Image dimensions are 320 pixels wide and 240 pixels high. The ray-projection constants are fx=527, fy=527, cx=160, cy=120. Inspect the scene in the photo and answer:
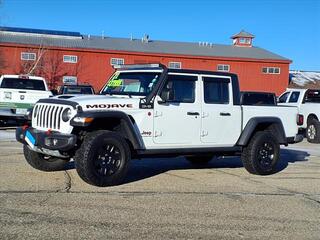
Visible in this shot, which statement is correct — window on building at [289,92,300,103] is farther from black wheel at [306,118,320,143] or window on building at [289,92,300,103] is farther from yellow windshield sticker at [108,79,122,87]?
yellow windshield sticker at [108,79,122,87]

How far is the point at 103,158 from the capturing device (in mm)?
8117

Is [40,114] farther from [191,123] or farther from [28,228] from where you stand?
[28,228]

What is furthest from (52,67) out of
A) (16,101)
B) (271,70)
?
(16,101)

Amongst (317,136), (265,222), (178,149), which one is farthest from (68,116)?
(317,136)

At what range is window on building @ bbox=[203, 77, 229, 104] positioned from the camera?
9.67 meters

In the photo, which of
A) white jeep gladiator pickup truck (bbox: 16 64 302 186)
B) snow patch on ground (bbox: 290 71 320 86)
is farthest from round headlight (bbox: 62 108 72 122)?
snow patch on ground (bbox: 290 71 320 86)

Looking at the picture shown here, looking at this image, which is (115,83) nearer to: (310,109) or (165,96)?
(165,96)

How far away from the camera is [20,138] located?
29.0 ft

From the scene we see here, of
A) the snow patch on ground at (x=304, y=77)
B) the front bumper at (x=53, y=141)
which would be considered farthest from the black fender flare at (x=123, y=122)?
the snow patch on ground at (x=304, y=77)

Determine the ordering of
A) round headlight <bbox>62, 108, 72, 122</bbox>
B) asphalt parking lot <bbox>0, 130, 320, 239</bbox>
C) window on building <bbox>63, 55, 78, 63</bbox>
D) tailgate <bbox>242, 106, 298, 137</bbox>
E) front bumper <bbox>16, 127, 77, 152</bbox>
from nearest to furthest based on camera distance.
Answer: asphalt parking lot <bbox>0, 130, 320, 239</bbox>
front bumper <bbox>16, 127, 77, 152</bbox>
round headlight <bbox>62, 108, 72, 122</bbox>
tailgate <bbox>242, 106, 298, 137</bbox>
window on building <bbox>63, 55, 78, 63</bbox>

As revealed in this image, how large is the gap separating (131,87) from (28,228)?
4.12 meters

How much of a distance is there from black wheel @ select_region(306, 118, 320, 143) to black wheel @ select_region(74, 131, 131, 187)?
12.3 m

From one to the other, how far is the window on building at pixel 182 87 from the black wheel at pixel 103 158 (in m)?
1.34

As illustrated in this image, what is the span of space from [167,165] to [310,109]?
9.82m
